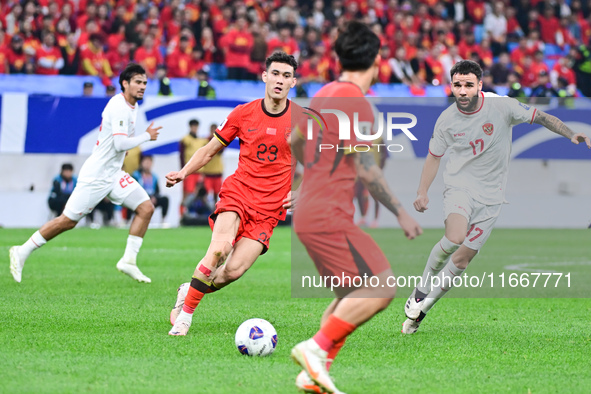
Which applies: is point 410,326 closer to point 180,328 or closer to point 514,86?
point 180,328

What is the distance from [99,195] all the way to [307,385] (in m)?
6.33

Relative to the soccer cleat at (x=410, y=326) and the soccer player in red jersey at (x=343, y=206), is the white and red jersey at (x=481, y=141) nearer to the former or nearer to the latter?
the soccer cleat at (x=410, y=326)

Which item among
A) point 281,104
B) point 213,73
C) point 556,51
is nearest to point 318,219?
point 281,104

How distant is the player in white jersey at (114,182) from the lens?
10.2m

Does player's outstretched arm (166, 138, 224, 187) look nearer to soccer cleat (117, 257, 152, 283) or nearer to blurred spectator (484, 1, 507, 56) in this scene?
soccer cleat (117, 257, 152, 283)

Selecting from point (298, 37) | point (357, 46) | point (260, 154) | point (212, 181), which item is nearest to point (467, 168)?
point (260, 154)

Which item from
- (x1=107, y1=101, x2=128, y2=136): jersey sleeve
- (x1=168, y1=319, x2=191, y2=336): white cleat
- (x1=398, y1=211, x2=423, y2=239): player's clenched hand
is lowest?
(x1=168, y1=319, x2=191, y2=336): white cleat

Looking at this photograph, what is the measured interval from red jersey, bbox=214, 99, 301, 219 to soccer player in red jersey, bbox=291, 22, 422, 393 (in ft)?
7.04

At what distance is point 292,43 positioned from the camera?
23062 mm

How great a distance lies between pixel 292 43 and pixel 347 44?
60.5 ft

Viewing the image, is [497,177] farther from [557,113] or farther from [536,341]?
[557,113]

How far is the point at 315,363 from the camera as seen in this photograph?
4770 millimetres

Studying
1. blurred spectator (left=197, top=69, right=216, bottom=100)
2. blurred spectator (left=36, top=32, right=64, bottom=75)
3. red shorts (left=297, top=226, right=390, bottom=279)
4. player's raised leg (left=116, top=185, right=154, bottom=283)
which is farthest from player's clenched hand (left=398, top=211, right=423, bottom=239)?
blurred spectator (left=36, top=32, right=64, bottom=75)

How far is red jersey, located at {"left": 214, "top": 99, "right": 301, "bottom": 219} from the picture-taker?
731cm
